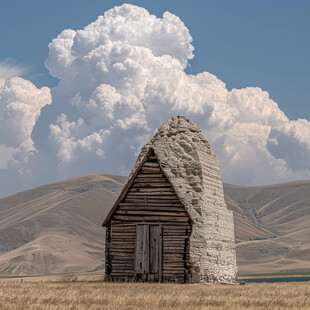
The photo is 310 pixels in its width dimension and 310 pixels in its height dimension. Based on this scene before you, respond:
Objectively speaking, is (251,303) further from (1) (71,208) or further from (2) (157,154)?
(1) (71,208)

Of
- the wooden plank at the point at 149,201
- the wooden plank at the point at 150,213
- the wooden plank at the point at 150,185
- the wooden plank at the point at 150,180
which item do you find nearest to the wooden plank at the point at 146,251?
the wooden plank at the point at 150,213

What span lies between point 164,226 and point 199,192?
2.72 m

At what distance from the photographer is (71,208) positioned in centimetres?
16238

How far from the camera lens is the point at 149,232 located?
34.5m

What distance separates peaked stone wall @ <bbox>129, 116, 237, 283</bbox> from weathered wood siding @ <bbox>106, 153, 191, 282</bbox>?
528 millimetres

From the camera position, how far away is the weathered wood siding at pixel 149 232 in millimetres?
34219

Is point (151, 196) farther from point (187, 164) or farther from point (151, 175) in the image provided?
point (187, 164)

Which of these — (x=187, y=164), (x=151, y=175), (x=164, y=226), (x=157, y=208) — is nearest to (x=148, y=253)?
(x=164, y=226)

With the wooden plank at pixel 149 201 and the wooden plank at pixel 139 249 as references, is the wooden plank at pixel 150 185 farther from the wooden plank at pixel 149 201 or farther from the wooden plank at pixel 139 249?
the wooden plank at pixel 139 249

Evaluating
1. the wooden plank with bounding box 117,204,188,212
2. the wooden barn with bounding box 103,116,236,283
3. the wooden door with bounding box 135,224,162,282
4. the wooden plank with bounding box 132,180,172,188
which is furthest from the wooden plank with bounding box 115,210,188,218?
the wooden plank with bounding box 132,180,172,188

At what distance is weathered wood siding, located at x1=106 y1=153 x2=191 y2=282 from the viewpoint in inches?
1347

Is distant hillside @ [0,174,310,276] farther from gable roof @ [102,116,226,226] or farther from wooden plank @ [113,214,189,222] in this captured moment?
wooden plank @ [113,214,189,222]

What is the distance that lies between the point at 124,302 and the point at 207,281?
14488 mm

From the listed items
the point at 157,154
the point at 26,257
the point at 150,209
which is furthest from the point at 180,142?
the point at 26,257
